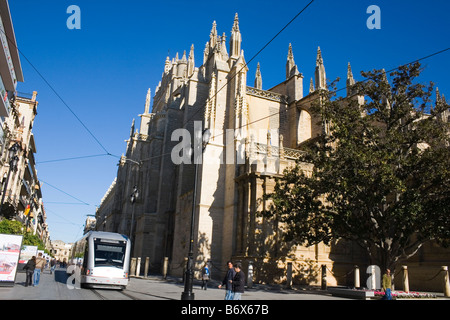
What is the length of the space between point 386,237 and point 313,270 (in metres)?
7.05

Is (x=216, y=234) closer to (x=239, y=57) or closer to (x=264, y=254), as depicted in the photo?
(x=264, y=254)

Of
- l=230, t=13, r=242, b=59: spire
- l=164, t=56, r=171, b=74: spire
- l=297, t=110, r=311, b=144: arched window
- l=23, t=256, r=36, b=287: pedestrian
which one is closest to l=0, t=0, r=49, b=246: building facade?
l=23, t=256, r=36, b=287: pedestrian

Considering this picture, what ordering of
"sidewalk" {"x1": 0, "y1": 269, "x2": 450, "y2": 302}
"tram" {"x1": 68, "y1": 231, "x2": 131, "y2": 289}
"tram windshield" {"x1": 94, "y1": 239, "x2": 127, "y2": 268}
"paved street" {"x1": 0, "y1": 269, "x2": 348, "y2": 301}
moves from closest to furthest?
"paved street" {"x1": 0, "y1": 269, "x2": 348, "y2": 301} < "sidewalk" {"x1": 0, "y1": 269, "x2": 450, "y2": 302} < "tram" {"x1": 68, "y1": 231, "x2": 131, "y2": 289} < "tram windshield" {"x1": 94, "y1": 239, "x2": 127, "y2": 268}

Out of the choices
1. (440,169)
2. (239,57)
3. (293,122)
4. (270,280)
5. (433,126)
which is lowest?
(270,280)

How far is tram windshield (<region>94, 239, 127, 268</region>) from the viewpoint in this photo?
1528 cm

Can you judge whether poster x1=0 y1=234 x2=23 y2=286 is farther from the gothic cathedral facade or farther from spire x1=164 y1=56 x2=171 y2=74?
spire x1=164 y1=56 x2=171 y2=74

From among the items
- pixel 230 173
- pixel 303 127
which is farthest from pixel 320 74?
pixel 230 173

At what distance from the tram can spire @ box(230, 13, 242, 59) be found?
18465 mm

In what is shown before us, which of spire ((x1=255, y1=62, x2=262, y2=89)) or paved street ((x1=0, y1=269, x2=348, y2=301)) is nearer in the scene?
paved street ((x1=0, y1=269, x2=348, y2=301))

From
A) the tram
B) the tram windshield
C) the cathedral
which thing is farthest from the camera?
the cathedral

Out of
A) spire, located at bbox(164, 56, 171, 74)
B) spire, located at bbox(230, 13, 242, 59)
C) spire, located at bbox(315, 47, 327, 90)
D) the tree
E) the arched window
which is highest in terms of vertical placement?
spire, located at bbox(164, 56, 171, 74)

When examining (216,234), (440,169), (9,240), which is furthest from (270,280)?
(9,240)

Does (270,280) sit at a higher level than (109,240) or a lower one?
lower

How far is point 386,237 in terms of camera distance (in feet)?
48.8
